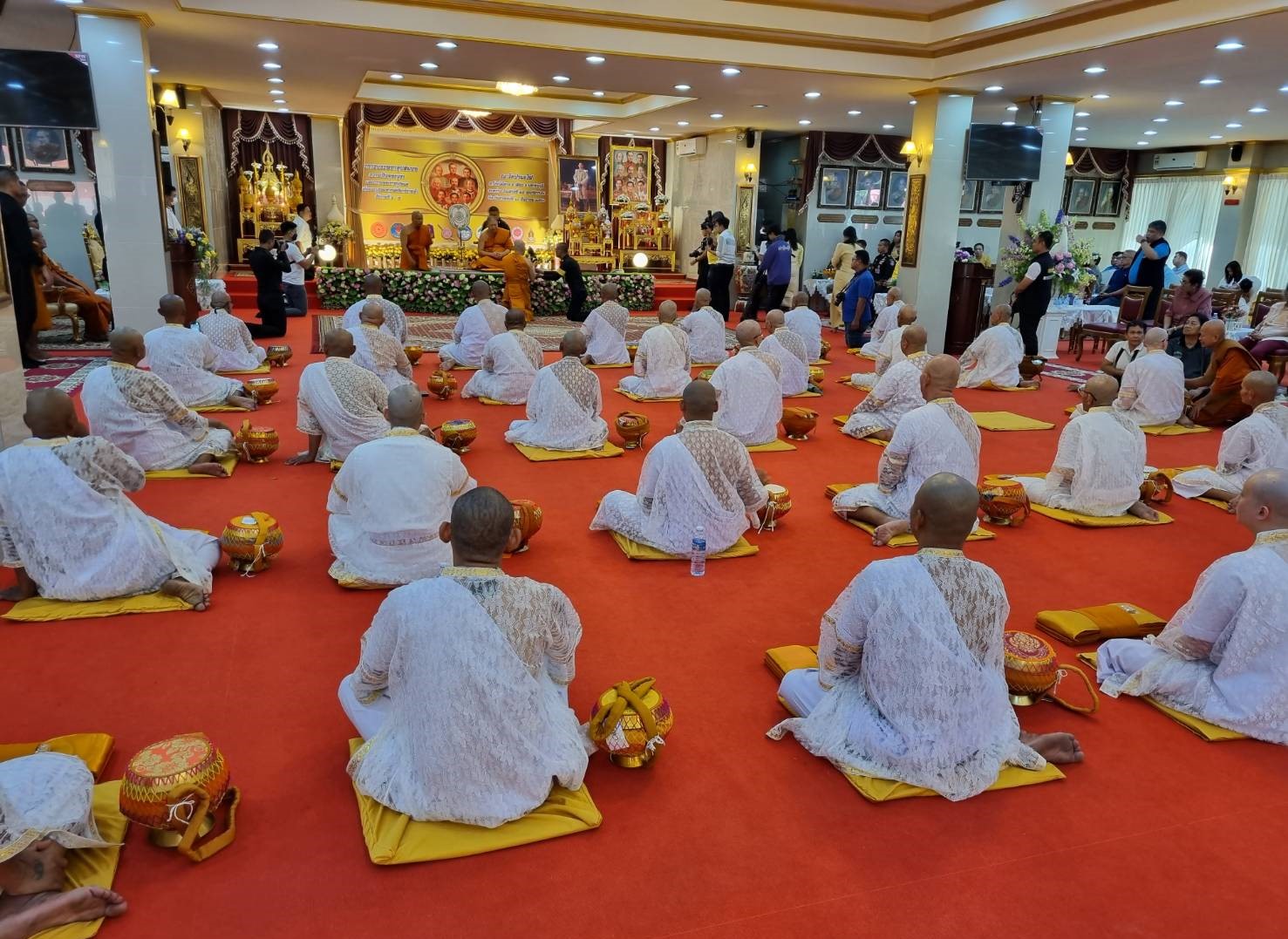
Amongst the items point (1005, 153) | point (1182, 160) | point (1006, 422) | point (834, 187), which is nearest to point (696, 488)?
point (1006, 422)

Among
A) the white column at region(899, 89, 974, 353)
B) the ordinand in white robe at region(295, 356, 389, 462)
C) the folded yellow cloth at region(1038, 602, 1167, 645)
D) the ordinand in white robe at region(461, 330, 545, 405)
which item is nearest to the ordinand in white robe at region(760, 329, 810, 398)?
the ordinand in white robe at region(461, 330, 545, 405)

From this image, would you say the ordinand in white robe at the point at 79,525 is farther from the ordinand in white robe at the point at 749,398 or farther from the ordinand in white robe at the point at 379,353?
the ordinand in white robe at the point at 749,398

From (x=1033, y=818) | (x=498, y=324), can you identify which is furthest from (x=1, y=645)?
(x=498, y=324)

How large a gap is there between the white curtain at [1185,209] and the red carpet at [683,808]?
1732cm

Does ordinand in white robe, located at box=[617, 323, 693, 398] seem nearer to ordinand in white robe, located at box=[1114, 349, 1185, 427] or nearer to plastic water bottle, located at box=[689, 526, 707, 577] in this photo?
ordinand in white robe, located at box=[1114, 349, 1185, 427]

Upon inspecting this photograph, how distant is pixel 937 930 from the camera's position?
2.27 metres

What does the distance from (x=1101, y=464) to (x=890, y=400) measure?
192 centimetres

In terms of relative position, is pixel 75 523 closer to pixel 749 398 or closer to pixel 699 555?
pixel 699 555

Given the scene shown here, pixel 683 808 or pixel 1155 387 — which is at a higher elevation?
pixel 1155 387

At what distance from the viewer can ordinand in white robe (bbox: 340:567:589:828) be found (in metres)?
2.41

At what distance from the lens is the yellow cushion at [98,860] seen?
2.14 metres

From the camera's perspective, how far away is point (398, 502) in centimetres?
402

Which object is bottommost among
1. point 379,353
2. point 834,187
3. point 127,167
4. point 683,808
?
point 683,808

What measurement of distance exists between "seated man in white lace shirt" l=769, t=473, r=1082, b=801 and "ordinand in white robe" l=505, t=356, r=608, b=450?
12.7 ft
